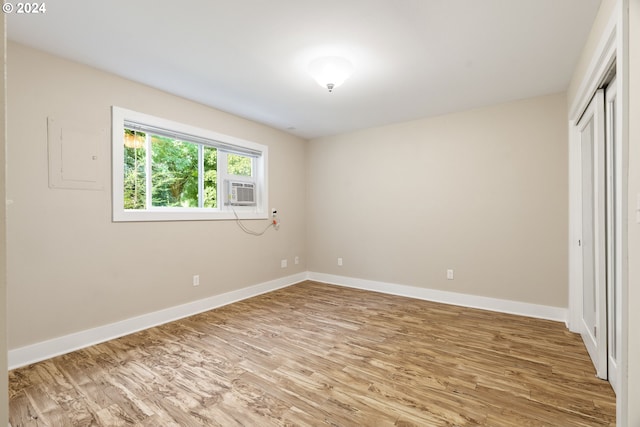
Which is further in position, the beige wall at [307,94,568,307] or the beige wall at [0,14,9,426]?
the beige wall at [307,94,568,307]

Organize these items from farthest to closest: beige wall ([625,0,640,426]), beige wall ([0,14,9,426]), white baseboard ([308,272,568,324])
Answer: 1. white baseboard ([308,272,568,324])
2. beige wall ([625,0,640,426])
3. beige wall ([0,14,9,426])

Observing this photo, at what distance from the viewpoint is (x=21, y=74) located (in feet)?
7.50

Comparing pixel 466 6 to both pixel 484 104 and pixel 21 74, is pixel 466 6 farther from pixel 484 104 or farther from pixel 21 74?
pixel 21 74

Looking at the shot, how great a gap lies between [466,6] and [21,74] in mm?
3259

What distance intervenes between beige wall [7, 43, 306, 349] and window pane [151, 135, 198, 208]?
0.31 metres

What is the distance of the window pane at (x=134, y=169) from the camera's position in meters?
3.04

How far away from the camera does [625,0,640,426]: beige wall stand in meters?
1.26

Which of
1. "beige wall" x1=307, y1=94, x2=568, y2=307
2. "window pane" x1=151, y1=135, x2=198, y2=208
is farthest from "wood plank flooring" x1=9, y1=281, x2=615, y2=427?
"window pane" x1=151, y1=135, x2=198, y2=208

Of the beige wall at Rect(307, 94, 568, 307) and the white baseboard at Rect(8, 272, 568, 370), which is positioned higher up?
the beige wall at Rect(307, 94, 568, 307)

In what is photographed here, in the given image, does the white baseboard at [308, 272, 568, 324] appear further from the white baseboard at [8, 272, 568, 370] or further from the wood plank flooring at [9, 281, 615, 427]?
the wood plank flooring at [9, 281, 615, 427]

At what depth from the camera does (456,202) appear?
384cm

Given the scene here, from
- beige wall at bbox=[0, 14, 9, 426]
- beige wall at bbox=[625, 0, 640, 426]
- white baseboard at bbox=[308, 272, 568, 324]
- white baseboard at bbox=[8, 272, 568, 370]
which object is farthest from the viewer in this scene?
white baseboard at bbox=[308, 272, 568, 324]

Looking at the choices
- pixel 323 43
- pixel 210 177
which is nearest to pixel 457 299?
pixel 323 43

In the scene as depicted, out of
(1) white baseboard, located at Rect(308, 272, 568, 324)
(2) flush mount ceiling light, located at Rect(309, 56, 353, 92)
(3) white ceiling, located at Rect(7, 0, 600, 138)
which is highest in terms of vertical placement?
Answer: (3) white ceiling, located at Rect(7, 0, 600, 138)
